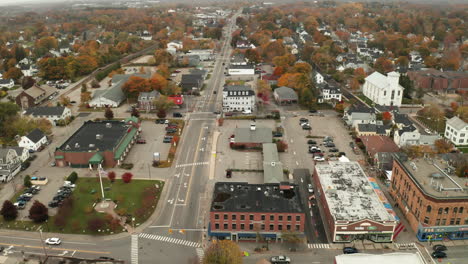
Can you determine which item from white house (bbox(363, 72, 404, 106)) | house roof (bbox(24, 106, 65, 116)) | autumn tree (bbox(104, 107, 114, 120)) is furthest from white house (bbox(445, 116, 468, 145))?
house roof (bbox(24, 106, 65, 116))

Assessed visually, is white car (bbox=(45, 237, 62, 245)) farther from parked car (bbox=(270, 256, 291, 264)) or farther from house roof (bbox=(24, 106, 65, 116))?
house roof (bbox=(24, 106, 65, 116))

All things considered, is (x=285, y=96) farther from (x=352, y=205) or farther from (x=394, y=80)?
(x=352, y=205)

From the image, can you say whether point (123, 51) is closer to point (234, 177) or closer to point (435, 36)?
point (234, 177)

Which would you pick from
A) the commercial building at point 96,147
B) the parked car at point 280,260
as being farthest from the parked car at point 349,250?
the commercial building at point 96,147

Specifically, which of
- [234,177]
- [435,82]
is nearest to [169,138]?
[234,177]

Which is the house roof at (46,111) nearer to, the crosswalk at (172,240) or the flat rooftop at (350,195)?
the crosswalk at (172,240)
